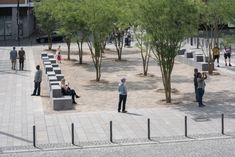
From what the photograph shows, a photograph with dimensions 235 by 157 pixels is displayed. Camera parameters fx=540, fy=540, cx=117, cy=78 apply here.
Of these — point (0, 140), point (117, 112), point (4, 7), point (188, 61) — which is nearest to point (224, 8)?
point (188, 61)

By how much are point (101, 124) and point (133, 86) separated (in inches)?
397

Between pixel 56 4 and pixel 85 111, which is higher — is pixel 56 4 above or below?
above

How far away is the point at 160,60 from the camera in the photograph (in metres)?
24.7

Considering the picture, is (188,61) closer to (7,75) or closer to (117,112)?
(7,75)

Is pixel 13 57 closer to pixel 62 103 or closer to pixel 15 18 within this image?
pixel 62 103

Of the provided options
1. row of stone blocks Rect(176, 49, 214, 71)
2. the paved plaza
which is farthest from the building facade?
the paved plaza

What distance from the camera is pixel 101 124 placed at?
2008cm

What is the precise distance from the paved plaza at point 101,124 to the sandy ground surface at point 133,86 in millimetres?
1115

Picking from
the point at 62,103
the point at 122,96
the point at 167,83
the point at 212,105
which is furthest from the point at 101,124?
the point at 212,105

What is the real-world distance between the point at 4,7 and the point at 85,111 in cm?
4861

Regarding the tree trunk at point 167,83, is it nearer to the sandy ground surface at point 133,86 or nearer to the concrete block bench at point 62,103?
the sandy ground surface at point 133,86

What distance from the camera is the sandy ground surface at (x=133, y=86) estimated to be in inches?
968

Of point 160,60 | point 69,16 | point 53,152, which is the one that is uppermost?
point 69,16

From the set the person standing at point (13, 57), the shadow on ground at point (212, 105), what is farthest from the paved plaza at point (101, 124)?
the person standing at point (13, 57)
